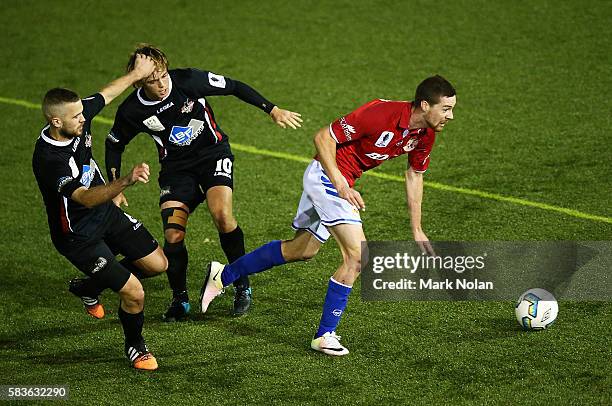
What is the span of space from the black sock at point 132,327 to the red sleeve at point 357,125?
169 cm

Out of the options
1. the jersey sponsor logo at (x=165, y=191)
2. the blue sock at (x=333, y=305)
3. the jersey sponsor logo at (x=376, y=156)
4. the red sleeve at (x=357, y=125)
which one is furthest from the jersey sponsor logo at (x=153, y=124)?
the blue sock at (x=333, y=305)

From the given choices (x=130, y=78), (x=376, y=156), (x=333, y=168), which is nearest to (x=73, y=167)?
(x=130, y=78)

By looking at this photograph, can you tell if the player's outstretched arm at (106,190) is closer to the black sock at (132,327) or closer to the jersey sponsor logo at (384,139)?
the black sock at (132,327)

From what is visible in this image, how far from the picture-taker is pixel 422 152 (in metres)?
6.76

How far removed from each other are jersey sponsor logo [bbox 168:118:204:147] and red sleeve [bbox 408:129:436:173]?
1671mm

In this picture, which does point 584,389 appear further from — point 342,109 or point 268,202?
point 342,109

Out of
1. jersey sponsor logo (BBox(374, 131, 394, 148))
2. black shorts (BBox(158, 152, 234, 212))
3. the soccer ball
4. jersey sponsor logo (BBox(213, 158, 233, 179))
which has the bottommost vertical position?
the soccer ball

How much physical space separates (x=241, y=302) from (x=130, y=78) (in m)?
1.83

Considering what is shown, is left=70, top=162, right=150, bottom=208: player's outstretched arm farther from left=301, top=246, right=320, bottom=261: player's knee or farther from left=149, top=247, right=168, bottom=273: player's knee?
left=301, top=246, right=320, bottom=261: player's knee

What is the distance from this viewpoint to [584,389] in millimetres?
5918

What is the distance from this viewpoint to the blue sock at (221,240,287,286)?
7.16 meters

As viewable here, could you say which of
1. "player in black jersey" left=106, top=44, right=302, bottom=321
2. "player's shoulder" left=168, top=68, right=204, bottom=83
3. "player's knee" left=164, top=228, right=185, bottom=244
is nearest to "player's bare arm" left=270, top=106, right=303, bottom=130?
"player in black jersey" left=106, top=44, right=302, bottom=321

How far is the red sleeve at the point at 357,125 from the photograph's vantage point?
255 inches

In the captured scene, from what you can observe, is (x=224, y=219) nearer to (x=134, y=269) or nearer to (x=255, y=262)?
(x=255, y=262)
